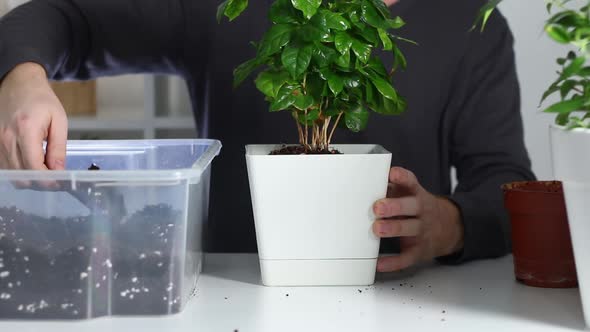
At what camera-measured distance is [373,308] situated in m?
0.89

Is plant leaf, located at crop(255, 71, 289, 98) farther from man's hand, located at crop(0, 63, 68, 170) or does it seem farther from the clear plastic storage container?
man's hand, located at crop(0, 63, 68, 170)

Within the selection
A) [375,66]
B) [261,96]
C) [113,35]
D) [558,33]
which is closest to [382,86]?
[375,66]

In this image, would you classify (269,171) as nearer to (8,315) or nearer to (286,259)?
(286,259)

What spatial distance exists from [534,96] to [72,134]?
161 centimetres

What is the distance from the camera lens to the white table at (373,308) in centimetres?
83

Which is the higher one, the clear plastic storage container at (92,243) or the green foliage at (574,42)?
the green foliage at (574,42)

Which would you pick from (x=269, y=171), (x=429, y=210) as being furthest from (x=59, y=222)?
(x=429, y=210)

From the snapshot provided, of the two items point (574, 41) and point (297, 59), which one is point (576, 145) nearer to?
point (574, 41)

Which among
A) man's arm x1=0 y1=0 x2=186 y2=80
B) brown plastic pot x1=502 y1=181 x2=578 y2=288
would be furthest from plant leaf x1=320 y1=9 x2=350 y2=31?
man's arm x1=0 y1=0 x2=186 y2=80

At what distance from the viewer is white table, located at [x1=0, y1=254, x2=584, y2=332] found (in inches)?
32.5

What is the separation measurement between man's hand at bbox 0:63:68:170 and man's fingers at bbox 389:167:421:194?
1.49 feet

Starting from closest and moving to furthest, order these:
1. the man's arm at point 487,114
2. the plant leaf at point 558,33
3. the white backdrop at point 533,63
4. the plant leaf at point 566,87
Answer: the plant leaf at point 558,33 < the plant leaf at point 566,87 < the man's arm at point 487,114 < the white backdrop at point 533,63

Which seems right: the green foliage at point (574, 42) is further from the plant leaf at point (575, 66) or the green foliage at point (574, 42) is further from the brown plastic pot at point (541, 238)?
the brown plastic pot at point (541, 238)

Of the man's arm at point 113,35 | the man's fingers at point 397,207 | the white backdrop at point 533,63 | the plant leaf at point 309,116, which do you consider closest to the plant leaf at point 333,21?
the plant leaf at point 309,116
